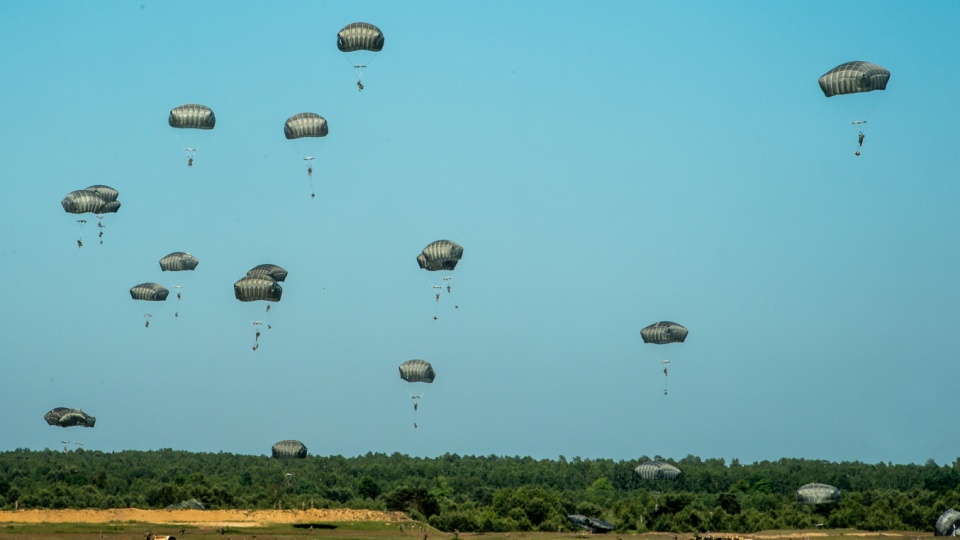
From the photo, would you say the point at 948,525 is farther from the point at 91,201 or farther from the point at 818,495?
the point at 91,201

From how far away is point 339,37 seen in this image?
11006cm

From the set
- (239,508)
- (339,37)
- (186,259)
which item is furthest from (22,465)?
(339,37)

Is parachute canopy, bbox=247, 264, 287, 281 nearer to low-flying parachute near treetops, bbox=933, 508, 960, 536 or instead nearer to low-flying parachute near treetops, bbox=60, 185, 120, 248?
low-flying parachute near treetops, bbox=60, 185, 120, 248

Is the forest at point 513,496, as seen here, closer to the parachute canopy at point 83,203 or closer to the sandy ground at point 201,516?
the sandy ground at point 201,516

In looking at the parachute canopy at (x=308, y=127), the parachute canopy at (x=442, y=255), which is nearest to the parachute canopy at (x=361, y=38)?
the parachute canopy at (x=308, y=127)

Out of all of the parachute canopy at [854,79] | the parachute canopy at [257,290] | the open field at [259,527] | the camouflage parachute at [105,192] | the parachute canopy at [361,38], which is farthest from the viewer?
the camouflage parachute at [105,192]

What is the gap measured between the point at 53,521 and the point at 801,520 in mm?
52375

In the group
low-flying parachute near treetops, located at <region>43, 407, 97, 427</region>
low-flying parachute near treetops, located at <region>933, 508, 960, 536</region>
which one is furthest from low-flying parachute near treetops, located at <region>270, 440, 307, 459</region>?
low-flying parachute near treetops, located at <region>933, 508, 960, 536</region>

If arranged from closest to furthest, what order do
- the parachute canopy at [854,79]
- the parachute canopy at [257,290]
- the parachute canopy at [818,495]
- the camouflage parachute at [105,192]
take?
the parachute canopy at [854,79] < the parachute canopy at [257,290] < the camouflage parachute at [105,192] < the parachute canopy at [818,495]

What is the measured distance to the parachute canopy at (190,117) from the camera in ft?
373

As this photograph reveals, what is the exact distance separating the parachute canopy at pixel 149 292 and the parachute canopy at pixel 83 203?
1157cm

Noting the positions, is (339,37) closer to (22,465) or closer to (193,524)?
(193,524)

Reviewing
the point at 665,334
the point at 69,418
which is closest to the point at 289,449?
the point at 69,418

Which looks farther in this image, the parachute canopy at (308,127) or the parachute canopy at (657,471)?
the parachute canopy at (657,471)
